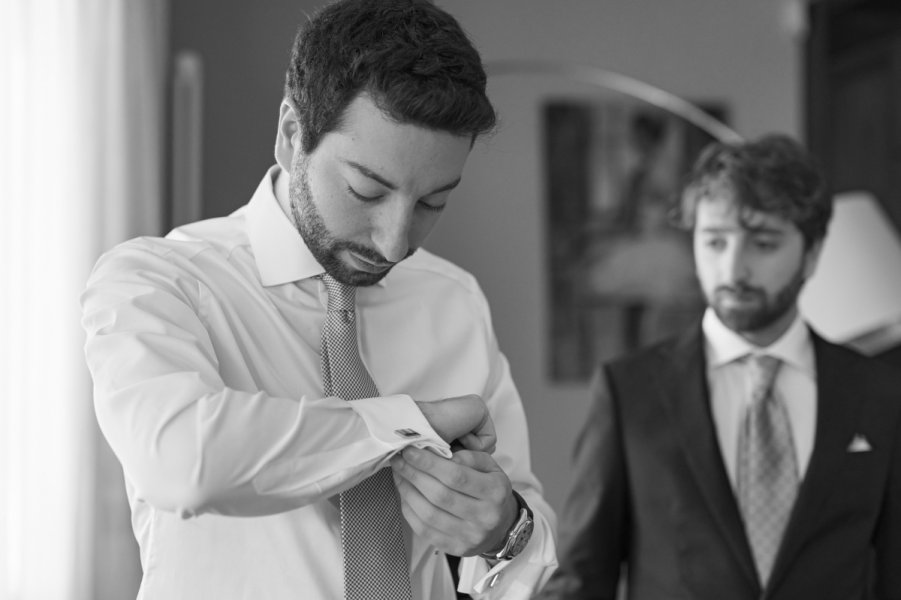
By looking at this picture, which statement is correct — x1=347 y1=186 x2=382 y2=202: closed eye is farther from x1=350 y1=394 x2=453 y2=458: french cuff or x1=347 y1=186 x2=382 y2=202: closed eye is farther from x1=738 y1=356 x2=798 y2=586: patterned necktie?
x1=738 y1=356 x2=798 y2=586: patterned necktie

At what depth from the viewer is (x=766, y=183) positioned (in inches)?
101

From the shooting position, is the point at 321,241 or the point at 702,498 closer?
the point at 321,241

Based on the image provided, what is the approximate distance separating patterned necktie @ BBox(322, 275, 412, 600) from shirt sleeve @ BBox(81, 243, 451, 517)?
127 millimetres

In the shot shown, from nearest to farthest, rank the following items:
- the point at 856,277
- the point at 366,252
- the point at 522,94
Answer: the point at 366,252, the point at 856,277, the point at 522,94

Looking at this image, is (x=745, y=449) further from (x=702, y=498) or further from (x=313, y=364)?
(x=313, y=364)

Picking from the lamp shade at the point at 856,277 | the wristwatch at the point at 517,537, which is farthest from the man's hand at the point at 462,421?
the lamp shade at the point at 856,277

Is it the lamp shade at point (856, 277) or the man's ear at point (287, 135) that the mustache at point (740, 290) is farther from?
the man's ear at point (287, 135)

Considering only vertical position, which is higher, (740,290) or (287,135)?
(287,135)

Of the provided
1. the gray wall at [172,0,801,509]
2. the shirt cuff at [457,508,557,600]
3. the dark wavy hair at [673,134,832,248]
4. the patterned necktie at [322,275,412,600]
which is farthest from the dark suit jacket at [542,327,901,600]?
the gray wall at [172,0,801,509]

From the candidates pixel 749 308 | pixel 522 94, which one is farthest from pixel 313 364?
pixel 522 94

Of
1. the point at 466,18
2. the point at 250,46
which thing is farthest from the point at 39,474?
the point at 466,18

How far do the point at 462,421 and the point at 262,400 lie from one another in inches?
8.9

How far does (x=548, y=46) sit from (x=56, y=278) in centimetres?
235

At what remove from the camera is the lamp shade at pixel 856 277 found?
3262mm
